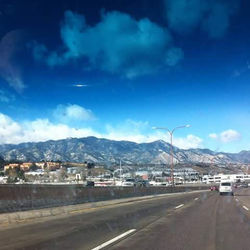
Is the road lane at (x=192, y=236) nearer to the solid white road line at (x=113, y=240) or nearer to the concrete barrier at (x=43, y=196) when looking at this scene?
the solid white road line at (x=113, y=240)

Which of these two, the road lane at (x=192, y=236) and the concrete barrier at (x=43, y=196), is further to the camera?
the concrete barrier at (x=43, y=196)

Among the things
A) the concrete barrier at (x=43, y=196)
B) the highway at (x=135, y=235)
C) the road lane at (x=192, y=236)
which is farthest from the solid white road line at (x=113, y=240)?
the concrete barrier at (x=43, y=196)

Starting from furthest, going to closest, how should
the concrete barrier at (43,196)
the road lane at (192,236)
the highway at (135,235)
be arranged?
the concrete barrier at (43,196) → the highway at (135,235) → the road lane at (192,236)

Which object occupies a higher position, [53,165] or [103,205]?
[53,165]

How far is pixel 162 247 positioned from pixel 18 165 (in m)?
87.7

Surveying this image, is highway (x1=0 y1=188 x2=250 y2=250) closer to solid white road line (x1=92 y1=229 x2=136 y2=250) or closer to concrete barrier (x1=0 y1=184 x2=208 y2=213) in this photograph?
solid white road line (x1=92 y1=229 x2=136 y2=250)

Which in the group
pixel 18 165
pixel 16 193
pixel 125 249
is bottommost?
pixel 125 249

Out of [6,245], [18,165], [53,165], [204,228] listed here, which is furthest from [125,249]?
[53,165]

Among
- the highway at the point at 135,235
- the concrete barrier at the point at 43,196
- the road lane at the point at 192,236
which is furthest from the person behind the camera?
the concrete barrier at the point at 43,196

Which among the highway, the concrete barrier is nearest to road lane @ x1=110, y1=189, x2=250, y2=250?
the highway

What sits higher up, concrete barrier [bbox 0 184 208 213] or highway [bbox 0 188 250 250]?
concrete barrier [bbox 0 184 208 213]

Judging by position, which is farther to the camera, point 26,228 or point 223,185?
point 223,185

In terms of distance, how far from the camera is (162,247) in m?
11.4

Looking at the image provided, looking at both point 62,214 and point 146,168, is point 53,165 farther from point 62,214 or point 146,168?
point 62,214
